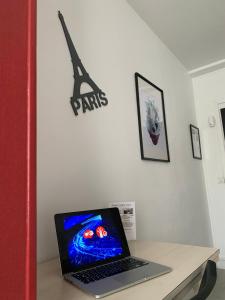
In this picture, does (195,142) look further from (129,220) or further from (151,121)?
(129,220)

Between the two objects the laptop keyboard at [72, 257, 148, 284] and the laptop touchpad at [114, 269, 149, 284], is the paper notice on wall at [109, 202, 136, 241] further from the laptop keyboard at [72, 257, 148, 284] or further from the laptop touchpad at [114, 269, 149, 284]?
the laptop touchpad at [114, 269, 149, 284]

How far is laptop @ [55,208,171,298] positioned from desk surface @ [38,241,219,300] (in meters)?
0.02

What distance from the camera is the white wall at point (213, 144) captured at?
9.15ft

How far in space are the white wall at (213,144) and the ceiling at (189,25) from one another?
0.98ft

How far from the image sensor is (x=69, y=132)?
46.6 inches

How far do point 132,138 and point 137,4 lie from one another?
111 centimetres

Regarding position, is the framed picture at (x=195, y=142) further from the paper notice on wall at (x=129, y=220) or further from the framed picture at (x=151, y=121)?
the paper notice on wall at (x=129, y=220)

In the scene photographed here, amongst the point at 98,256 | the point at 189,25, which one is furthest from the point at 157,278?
the point at 189,25

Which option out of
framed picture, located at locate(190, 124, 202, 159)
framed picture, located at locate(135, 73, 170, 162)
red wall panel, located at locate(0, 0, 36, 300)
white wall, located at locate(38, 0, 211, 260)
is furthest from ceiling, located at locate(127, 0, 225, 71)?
red wall panel, located at locate(0, 0, 36, 300)

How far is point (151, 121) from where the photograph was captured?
1.94m

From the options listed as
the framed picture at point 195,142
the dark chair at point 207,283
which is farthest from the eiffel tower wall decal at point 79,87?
the framed picture at point 195,142

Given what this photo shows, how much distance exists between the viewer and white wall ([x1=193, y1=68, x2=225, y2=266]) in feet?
9.15

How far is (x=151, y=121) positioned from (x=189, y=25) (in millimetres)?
1026

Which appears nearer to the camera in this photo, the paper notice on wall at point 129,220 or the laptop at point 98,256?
the laptop at point 98,256
